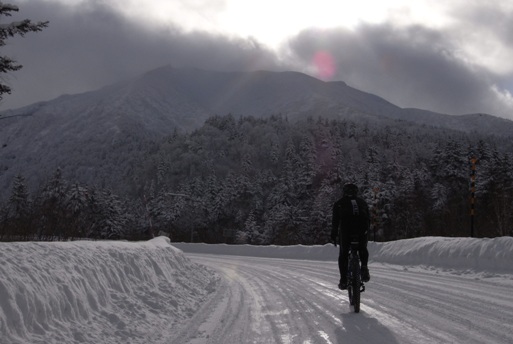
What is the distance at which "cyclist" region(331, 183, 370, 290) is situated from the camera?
7395 millimetres

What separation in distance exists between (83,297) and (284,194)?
88.4 metres

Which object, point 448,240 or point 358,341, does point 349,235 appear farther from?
point 448,240

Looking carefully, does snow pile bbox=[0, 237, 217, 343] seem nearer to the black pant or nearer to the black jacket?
the black pant

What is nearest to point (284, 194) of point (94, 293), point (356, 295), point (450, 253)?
point (450, 253)

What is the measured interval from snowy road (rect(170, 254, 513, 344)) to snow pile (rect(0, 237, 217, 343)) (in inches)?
24.4

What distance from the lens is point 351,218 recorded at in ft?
24.4

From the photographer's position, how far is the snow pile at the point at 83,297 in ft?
15.0

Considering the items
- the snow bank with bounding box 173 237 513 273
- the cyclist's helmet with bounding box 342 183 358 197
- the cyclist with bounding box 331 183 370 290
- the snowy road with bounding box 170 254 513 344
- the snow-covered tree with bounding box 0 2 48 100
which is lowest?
the snowy road with bounding box 170 254 513 344

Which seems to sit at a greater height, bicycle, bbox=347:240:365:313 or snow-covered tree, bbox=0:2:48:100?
snow-covered tree, bbox=0:2:48:100

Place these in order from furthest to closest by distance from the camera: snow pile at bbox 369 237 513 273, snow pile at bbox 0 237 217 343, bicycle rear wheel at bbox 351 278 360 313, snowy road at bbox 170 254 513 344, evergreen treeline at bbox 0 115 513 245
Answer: evergreen treeline at bbox 0 115 513 245 → snow pile at bbox 369 237 513 273 → bicycle rear wheel at bbox 351 278 360 313 → snowy road at bbox 170 254 513 344 → snow pile at bbox 0 237 217 343

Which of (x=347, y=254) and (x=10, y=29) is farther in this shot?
(x=10, y=29)

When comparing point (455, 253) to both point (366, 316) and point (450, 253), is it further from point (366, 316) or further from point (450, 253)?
point (366, 316)

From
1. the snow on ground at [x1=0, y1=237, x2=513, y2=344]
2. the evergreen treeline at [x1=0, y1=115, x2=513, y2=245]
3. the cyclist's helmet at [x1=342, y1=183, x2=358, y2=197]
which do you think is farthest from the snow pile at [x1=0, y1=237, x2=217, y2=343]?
the evergreen treeline at [x1=0, y1=115, x2=513, y2=245]

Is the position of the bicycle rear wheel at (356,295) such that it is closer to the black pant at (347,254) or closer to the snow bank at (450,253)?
the black pant at (347,254)
